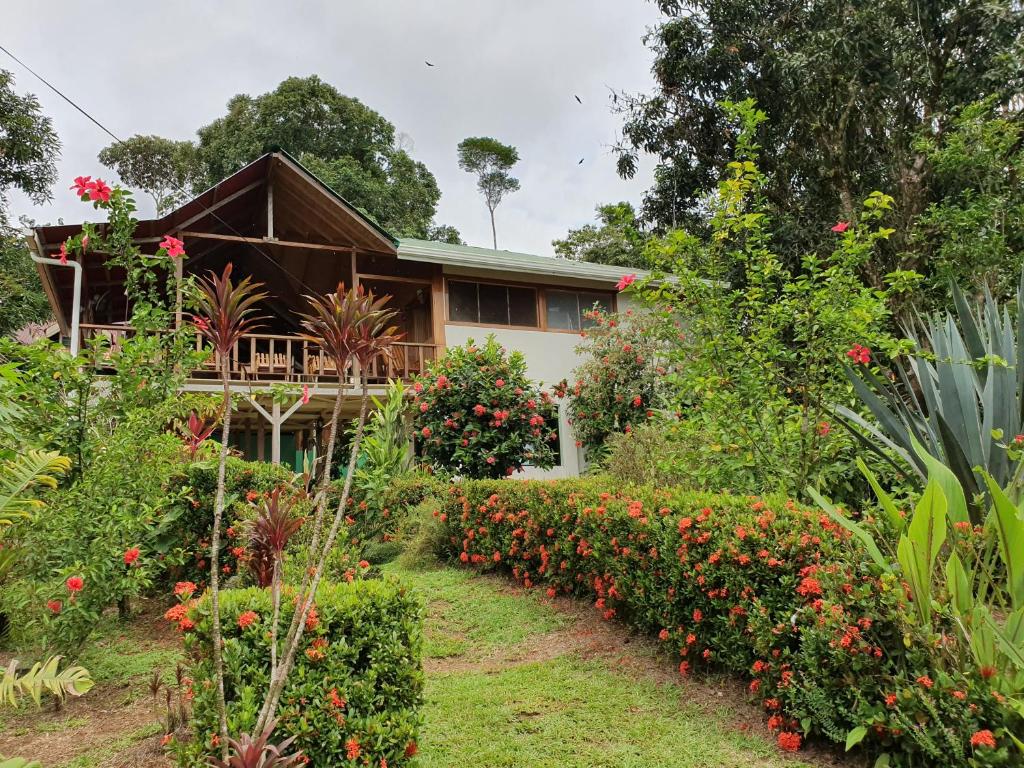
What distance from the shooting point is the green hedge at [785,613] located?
271 cm

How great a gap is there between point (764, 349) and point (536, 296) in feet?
33.1

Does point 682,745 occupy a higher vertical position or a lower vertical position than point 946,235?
lower

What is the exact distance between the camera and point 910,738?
274cm

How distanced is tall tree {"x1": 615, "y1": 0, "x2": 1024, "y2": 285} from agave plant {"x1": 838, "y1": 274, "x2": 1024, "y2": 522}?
8298mm

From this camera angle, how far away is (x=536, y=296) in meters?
14.8

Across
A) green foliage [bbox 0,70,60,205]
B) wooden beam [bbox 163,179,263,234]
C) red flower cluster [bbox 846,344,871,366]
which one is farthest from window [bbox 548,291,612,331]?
green foliage [bbox 0,70,60,205]

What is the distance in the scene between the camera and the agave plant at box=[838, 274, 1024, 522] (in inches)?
148

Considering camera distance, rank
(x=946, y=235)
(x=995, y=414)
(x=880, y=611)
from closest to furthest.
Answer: (x=880, y=611)
(x=995, y=414)
(x=946, y=235)

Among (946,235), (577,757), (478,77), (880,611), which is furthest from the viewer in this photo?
(478,77)

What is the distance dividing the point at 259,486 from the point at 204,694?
4337mm

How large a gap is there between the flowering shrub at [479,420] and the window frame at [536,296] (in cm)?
376

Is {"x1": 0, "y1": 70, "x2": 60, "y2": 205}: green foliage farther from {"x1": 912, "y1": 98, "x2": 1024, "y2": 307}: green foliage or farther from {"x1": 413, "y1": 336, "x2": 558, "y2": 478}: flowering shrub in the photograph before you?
{"x1": 912, "y1": 98, "x2": 1024, "y2": 307}: green foliage

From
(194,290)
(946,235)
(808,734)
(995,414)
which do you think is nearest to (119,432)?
(194,290)

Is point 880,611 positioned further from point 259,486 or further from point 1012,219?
point 1012,219
